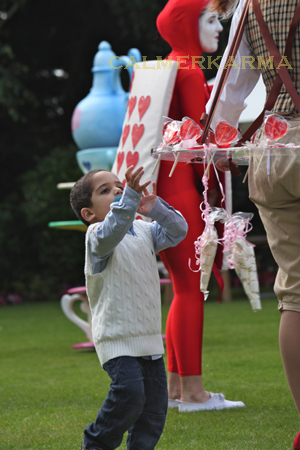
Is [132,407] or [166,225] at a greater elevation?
[166,225]

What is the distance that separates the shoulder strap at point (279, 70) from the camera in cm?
195

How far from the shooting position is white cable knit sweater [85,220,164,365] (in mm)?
1891

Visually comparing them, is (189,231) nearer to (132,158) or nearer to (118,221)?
A: (132,158)

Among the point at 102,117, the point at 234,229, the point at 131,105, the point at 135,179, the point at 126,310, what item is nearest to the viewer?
the point at 135,179

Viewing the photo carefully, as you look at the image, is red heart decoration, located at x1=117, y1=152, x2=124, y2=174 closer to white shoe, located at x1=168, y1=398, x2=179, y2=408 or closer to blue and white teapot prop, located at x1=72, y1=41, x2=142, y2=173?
white shoe, located at x1=168, y1=398, x2=179, y2=408

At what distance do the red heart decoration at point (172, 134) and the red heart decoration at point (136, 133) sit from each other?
0.75 m

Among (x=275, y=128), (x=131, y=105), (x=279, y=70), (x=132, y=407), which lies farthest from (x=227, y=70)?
(x=132, y=407)

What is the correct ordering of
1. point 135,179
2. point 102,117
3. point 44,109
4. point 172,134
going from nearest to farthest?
1. point 135,179
2. point 172,134
3. point 102,117
4. point 44,109

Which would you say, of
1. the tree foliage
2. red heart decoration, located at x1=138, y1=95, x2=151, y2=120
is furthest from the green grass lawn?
the tree foliage

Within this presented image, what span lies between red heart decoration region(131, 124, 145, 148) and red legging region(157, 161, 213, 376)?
7.1 inches

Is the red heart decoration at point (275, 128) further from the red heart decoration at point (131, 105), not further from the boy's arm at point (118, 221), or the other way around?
the red heart decoration at point (131, 105)

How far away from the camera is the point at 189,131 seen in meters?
2.09

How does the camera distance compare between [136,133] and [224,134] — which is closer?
[224,134]

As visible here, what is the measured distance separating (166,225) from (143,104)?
1.11m
